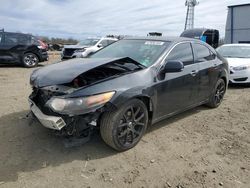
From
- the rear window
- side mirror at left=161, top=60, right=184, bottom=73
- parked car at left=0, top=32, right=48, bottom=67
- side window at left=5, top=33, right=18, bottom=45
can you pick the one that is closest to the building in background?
parked car at left=0, top=32, right=48, bottom=67

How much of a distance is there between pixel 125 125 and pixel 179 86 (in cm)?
136

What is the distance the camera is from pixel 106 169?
3623 mm

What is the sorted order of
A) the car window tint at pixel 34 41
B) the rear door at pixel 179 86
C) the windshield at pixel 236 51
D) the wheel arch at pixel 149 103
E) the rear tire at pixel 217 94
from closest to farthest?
the wheel arch at pixel 149 103
the rear door at pixel 179 86
the rear tire at pixel 217 94
the windshield at pixel 236 51
the car window tint at pixel 34 41

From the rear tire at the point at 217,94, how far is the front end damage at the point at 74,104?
9.43ft

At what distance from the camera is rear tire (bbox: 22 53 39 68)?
1345 cm

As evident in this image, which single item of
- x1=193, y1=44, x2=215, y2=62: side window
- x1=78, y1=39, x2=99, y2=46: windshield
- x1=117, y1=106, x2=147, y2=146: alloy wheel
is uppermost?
x1=78, y1=39, x2=99, y2=46: windshield

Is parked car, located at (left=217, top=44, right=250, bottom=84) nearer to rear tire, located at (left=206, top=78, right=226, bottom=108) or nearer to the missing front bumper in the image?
rear tire, located at (left=206, top=78, right=226, bottom=108)

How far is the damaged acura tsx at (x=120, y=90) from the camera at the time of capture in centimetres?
361

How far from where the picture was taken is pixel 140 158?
12.9ft

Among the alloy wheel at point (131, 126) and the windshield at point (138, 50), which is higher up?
the windshield at point (138, 50)

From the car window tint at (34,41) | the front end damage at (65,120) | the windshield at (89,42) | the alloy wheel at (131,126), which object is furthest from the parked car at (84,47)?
the front end damage at (65,120)

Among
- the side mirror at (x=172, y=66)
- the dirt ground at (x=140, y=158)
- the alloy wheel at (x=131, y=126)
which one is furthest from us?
the side mirror at (x=172, y=66)

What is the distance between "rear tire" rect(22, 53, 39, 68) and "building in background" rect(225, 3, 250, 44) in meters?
20.0

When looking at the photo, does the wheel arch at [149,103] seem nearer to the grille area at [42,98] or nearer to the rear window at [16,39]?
the grille area at [42,98]
